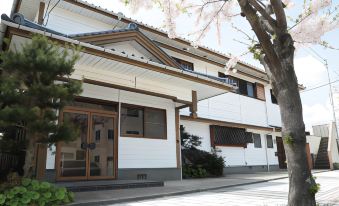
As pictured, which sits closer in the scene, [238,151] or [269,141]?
[238,151]

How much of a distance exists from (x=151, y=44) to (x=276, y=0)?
600 centimetres

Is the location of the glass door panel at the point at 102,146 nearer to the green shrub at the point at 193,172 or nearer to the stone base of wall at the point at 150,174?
the stone base of wall at the point at 150,174

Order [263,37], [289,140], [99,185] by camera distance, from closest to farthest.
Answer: [289,140], [263,37], [99,185]

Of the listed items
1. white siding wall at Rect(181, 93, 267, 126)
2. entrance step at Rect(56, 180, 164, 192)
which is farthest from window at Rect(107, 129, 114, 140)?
white siding wall at Rect(181, 93, 267, 126)

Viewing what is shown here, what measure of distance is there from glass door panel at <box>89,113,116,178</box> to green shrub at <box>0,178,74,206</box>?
136 inches

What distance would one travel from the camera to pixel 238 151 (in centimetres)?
1669

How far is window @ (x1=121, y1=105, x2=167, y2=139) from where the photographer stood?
10.2 m

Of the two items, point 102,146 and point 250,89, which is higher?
Answer: point 250,89

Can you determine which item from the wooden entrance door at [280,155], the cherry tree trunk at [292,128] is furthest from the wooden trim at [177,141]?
the wooden entrance door at [280,155]

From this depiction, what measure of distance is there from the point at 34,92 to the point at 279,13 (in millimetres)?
4407

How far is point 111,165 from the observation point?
9508 millimetres

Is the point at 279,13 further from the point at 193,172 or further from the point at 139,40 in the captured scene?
the point at 193,172

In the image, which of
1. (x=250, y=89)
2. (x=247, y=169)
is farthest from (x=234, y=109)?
(x=247, y=169)

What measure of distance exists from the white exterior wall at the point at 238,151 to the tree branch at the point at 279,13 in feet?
32.2
